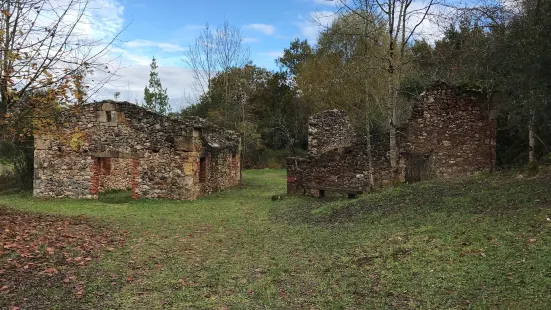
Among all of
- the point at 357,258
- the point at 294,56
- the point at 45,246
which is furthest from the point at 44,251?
the point at 294,56

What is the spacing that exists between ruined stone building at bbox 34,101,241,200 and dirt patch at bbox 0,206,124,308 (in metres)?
5.95

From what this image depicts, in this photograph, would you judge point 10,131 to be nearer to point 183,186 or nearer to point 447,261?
point 183,186

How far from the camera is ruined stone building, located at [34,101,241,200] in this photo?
1563 cm

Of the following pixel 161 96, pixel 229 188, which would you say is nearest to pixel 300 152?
pixel 161 96

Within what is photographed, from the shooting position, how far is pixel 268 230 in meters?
9.56

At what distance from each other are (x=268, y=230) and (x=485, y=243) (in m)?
4.84

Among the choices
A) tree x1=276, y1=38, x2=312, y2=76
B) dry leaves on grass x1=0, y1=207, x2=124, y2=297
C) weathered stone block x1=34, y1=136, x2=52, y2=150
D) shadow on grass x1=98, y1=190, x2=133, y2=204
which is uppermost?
tree x1=276, y1=38, x2=312, y2=76

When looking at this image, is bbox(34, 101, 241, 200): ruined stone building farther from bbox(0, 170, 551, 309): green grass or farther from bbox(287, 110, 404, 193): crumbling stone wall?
bbox(0, 170, 551, 309): green grass

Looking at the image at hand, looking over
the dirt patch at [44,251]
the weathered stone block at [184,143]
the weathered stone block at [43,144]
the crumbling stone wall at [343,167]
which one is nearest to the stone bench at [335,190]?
the crumbling stone wall at [343,167]

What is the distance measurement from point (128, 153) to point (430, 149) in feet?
36.6

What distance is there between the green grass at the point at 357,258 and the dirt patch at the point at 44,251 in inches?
9.3

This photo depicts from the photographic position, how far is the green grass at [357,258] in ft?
15.4

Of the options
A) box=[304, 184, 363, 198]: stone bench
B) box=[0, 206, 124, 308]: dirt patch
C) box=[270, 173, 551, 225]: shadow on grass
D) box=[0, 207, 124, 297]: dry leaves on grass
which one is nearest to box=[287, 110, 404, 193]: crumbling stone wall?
box=[304, 184, 363, 198]: stone bench

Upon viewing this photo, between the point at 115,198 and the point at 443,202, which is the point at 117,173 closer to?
the point at 115,198
